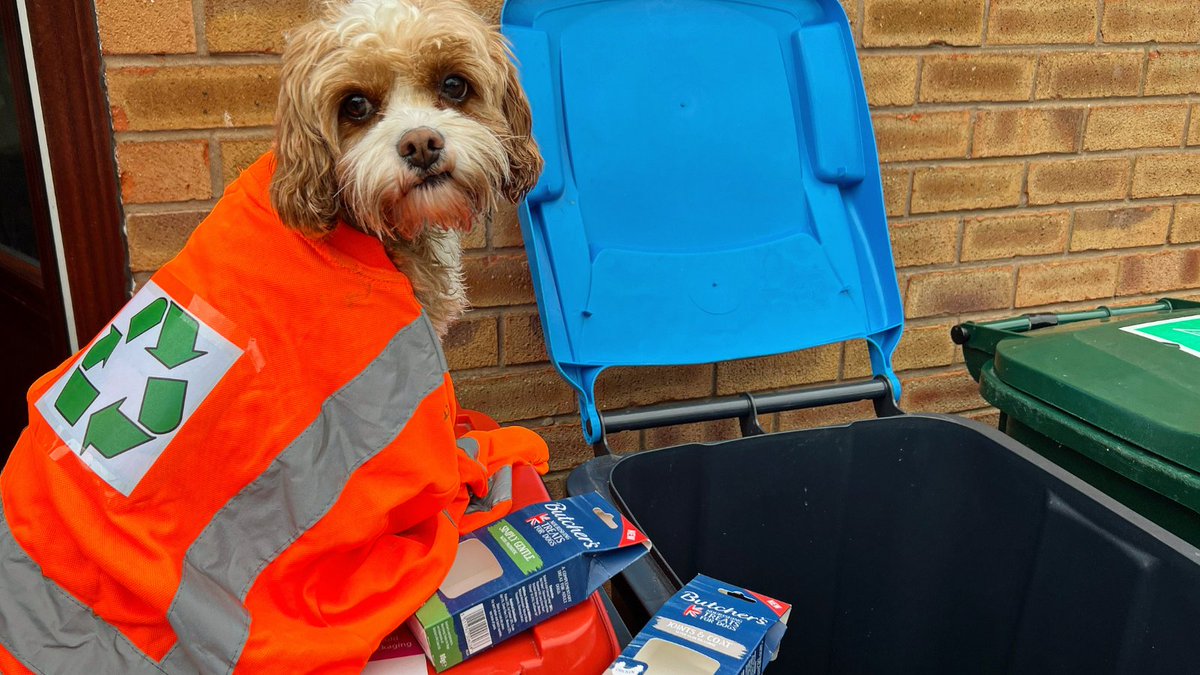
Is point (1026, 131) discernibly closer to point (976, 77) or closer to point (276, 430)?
point (976, 77)

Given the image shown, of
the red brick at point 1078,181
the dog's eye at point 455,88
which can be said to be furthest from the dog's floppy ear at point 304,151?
the red brick at point 1078,181

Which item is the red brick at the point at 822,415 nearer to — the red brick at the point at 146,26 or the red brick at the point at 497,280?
the red brick at the point at 497,280

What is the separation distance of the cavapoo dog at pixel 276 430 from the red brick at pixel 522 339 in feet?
2.36

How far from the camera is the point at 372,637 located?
95 centimetres

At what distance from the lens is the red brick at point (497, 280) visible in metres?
1.75

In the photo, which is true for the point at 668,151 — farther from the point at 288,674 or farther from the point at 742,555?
the point at 288,674

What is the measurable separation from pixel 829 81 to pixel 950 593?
89 cm

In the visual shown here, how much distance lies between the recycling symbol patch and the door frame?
63 centimetres

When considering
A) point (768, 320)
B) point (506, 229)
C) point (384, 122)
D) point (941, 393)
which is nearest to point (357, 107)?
point (384, 122)

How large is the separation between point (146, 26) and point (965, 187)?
168 cm

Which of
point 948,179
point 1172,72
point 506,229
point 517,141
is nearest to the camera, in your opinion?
point 517,141

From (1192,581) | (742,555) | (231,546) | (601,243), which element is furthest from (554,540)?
(1192,581)

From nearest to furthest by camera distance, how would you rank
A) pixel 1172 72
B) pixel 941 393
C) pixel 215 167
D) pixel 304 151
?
pixel 304 151, pixel 215 167, pixel 1172 72, pixel 941 393

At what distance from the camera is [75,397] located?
39.2 inches
